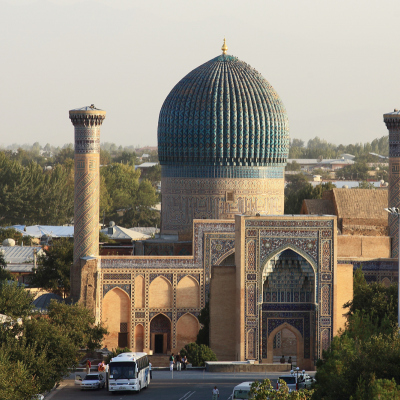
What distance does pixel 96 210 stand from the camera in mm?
33375

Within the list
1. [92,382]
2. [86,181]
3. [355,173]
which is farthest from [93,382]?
[355,173]

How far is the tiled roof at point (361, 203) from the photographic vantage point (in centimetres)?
3678

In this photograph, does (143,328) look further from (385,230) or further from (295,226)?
(385,230)

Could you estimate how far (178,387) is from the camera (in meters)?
26.4

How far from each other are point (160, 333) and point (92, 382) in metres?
7.31

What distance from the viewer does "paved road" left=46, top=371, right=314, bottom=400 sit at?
983 inches

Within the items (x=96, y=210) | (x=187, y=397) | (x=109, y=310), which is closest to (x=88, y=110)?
(x=96, y=210)

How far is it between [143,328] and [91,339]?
364 cm

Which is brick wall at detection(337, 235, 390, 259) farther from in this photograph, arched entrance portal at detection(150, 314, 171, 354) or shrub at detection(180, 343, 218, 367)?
shrub at detection(180, 343, 218, 367)

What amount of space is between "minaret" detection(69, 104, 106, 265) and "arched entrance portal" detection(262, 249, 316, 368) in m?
5.07

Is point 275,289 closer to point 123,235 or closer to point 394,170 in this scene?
point 394,170

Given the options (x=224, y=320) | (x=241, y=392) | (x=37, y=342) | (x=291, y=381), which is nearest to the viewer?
(x=241, y=392)

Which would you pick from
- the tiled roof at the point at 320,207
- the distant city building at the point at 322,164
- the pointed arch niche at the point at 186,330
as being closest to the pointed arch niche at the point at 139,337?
the pointed arch niche at the point at 186,330

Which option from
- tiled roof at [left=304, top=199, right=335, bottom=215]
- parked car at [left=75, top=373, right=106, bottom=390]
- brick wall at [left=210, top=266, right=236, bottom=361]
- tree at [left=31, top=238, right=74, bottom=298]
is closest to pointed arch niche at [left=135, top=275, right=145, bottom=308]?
brick wall at [left=210, top=266, right=236, bottom=361]
